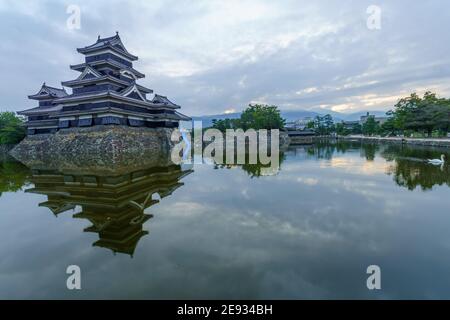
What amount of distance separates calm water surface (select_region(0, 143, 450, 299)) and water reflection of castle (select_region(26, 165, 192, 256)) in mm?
41

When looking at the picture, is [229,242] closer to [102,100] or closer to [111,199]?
[111,199]

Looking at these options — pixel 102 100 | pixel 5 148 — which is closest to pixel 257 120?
pixel 102 100

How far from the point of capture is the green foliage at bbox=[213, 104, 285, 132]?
47.0m

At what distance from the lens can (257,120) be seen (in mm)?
46781

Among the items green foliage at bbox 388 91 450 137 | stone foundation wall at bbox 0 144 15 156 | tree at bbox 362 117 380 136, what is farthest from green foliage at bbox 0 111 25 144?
tree at bbox 362 117 380 136

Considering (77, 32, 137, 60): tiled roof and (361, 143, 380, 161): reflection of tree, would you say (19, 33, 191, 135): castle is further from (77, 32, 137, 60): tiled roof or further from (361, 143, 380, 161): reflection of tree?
(361, 143, 380, 161): reflection of tree

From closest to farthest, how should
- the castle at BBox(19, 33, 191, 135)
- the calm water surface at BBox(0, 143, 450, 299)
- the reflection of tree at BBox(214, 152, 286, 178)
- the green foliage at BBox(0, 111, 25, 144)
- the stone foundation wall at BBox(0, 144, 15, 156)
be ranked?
the calm water surface at BBox(0, 143, 450, 299) → the reflection of tree at BBox(214, 152, 286, 178) → the castle at BBox(19, 33, 191, 135) → the green foliage at BBox(0, 111, 25, 144) → the stone foundation wall at BBox(0, 144, 15, 156)

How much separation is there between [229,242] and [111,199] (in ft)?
14.1

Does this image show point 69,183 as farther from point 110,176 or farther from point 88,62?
point 88,62

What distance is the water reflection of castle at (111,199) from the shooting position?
14.9 feet

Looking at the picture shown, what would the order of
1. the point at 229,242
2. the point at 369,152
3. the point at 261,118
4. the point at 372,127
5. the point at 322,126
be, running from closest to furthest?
1. the point at 229,242
2. the point at 369,152
3. the point at 261,118
4. the point at 372,127
5. the point at 322,126
